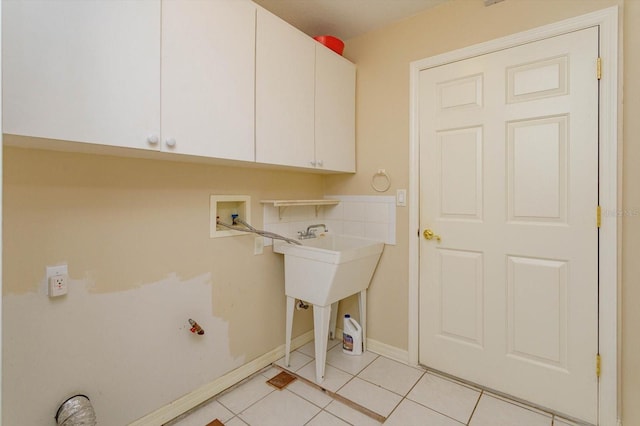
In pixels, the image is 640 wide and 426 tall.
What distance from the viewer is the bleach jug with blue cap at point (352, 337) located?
2254 millimetres

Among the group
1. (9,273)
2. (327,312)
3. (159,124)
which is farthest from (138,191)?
(327,312)

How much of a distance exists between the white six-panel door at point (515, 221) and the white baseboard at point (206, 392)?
1.07 meters

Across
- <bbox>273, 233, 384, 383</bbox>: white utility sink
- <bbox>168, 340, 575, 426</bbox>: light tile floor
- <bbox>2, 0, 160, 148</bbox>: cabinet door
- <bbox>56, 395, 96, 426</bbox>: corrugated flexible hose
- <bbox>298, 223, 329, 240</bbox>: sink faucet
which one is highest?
<bbox>2, 0, 160, 148</bbox>: cabinet door

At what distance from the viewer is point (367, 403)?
5.75 ft

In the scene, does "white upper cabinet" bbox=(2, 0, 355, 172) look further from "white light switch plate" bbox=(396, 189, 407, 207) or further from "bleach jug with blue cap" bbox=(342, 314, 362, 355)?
"bleach jug with blue cap" bbox=(342, 314, 362, 355)

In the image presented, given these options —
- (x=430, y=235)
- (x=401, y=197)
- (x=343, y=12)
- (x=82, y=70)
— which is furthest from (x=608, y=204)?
(x=82, y=70)

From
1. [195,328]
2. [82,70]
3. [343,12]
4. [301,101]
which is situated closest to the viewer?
[82,70]

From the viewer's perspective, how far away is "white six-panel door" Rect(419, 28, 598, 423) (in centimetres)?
158

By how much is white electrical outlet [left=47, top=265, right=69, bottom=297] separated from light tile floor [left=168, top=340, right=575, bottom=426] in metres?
0.91

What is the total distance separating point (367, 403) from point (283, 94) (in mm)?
1826

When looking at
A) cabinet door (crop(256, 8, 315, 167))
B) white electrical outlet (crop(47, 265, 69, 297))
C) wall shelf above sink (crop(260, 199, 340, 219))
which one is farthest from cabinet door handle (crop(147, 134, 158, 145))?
wall shelf above sink (crop(260, 199, 340, 219))

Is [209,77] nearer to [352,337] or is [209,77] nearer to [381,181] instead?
[381,181]

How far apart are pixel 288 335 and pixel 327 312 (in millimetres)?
406

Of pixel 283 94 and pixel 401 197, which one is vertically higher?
pixel 283 94
